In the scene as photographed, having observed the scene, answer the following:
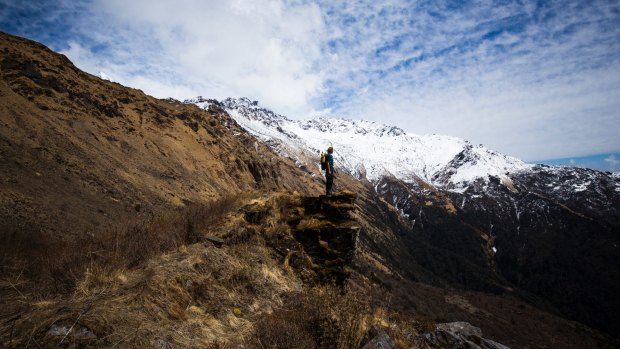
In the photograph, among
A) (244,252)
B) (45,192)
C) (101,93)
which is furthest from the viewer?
(101,93)

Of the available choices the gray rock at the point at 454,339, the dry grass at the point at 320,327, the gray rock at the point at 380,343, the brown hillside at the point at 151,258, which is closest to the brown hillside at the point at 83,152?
the brown hillside at the point at 151,258

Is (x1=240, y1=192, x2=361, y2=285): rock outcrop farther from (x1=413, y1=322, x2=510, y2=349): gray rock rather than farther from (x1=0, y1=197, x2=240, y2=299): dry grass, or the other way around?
(x1=413, y1=322, x2=510, y2=349): gray rock

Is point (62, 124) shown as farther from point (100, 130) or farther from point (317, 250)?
point (317, 250)

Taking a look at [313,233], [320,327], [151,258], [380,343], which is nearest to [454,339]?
[380,343]

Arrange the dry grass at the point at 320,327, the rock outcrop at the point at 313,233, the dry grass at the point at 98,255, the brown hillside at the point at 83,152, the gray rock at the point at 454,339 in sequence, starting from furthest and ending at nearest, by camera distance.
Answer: the brown hillside at the point at 83,152 < the rock outcrop at the point at 313,233 < the gray rock at the point at 454,339 < the dry grass at the point at 98,255 < the dry grass at the point at 320,327

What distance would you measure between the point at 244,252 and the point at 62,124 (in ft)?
98.6

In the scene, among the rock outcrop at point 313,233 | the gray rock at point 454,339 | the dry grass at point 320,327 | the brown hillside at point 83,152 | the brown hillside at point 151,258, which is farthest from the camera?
the brown hillside at point 83,152

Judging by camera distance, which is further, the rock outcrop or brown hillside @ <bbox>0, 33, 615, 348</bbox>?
the rock outcrop

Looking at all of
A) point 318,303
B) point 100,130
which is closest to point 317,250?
point 318,303

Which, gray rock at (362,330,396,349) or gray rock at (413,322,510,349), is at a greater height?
gray rock at (362,330,396,349)

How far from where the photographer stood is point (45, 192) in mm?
19906

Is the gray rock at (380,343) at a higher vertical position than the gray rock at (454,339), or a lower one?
higher

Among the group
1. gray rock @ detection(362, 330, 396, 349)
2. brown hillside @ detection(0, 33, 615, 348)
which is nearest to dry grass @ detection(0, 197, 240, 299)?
brown hillside @ detection(0, 33, 615, 348)

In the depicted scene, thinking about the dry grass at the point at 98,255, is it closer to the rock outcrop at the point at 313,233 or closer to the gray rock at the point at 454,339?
the rock outcrop at the point at 313,233
